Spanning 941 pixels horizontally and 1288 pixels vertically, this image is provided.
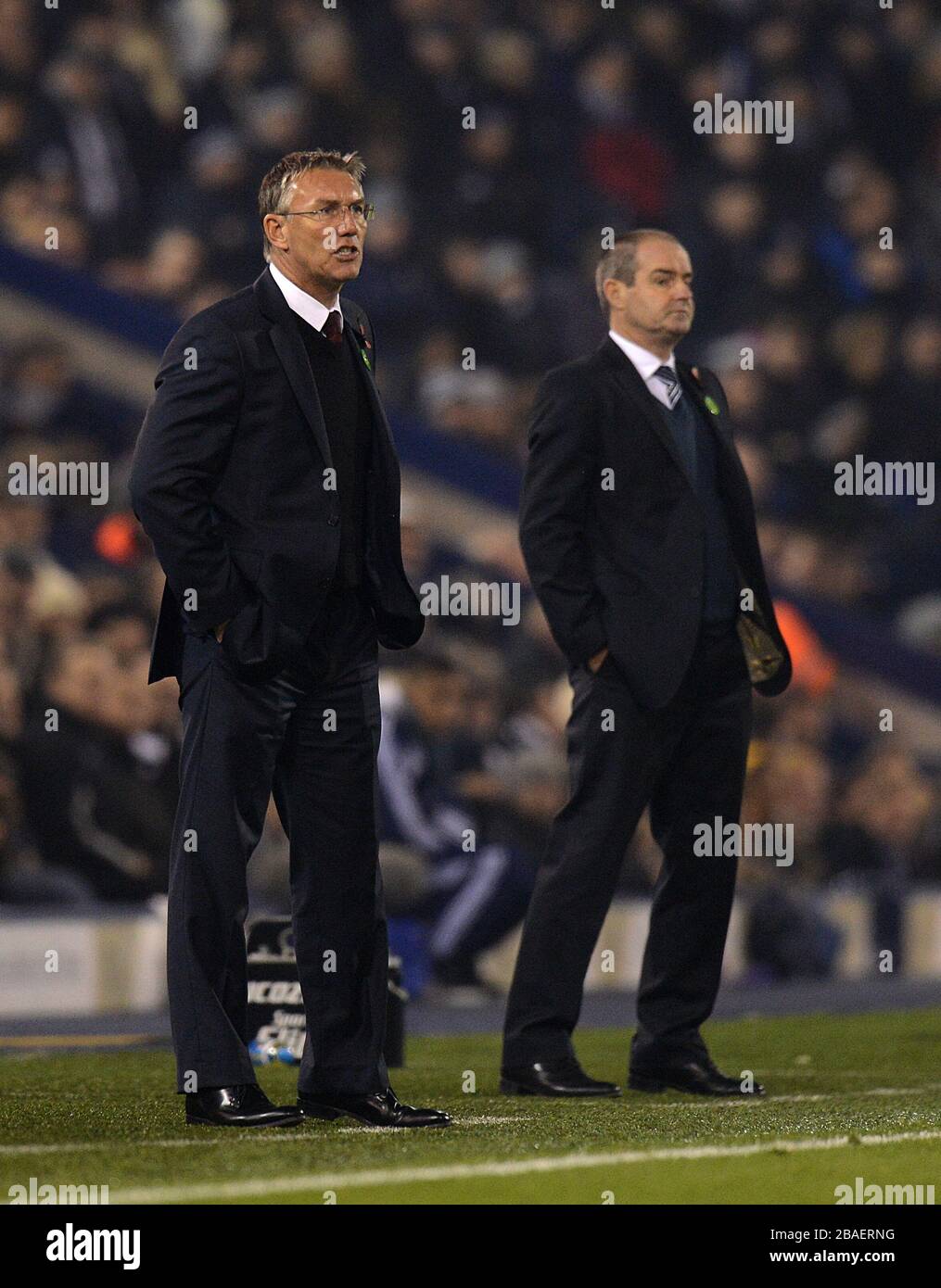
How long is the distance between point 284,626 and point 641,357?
1415 mm

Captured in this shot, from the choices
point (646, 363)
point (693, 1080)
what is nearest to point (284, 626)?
point (646, 363)

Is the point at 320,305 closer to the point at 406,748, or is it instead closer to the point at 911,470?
the point at 406,748

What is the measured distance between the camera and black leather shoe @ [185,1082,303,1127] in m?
4.03

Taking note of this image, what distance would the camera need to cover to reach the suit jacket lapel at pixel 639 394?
16.5ft

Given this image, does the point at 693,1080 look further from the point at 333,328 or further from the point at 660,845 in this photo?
the point at 333,328

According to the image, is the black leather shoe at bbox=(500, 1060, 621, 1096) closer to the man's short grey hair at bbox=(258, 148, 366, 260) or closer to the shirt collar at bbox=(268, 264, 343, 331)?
the shirt collar at bbox=(268, 264, 343, 331)

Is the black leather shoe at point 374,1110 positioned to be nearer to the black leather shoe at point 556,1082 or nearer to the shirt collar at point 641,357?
the black leather shoe at point 556,1082

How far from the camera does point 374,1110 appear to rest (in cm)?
421

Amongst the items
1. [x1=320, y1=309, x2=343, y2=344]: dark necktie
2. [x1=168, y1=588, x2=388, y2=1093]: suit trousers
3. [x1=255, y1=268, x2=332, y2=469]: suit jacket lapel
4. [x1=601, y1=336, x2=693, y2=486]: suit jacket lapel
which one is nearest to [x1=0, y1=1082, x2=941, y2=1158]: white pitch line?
[x1=168, y1=588, x2=388, y2=1093]: suit trousers

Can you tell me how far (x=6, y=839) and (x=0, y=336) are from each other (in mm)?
2908

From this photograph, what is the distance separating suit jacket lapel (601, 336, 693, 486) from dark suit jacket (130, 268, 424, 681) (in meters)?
0.96
